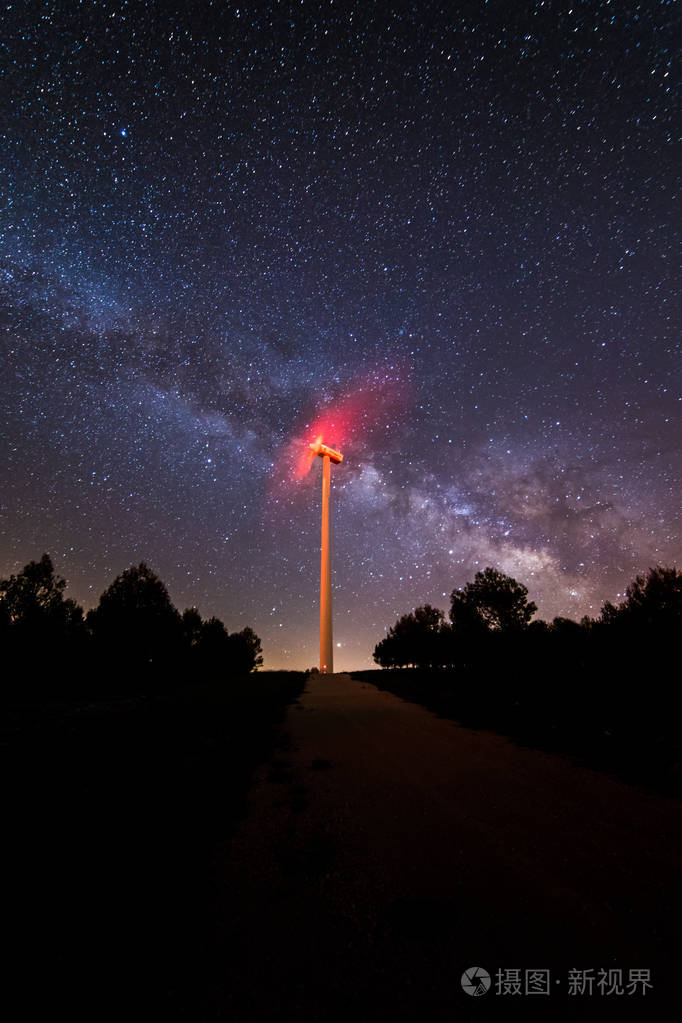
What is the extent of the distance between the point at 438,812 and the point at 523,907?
261 centimetres

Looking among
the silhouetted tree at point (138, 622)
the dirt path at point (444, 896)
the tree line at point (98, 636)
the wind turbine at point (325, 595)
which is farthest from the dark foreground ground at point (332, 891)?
the wind turbine at point (325, 595)

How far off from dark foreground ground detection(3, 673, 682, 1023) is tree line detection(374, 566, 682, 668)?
1620 cm

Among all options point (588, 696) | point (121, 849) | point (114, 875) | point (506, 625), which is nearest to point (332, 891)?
point (114, 875)

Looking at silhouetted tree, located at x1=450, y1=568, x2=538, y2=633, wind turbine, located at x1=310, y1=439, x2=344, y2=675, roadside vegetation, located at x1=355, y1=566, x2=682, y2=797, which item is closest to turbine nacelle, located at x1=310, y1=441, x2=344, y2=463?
wind turbine, located at x1=310, y1=439, x2=344, y2=675

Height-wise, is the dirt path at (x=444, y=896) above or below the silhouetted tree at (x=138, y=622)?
below

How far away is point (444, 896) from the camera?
4086 mm

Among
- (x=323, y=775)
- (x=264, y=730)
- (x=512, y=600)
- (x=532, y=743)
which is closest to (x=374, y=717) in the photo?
(x=264, y=730)

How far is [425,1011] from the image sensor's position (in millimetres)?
2752

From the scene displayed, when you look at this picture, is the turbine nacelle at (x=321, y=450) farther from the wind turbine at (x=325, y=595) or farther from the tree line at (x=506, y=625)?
the tree line at (x=506, y=625)

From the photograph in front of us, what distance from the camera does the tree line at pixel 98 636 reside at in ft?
135

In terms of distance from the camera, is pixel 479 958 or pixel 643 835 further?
pixel 643 835

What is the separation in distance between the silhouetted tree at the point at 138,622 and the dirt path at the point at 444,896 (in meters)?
51.4

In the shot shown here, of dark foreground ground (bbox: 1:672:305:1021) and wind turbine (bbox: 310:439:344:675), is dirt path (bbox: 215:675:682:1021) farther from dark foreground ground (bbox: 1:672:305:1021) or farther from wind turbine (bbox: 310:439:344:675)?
wind turbine (bbox: 310:439:344:675)

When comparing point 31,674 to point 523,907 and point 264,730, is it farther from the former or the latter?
point 523,907
